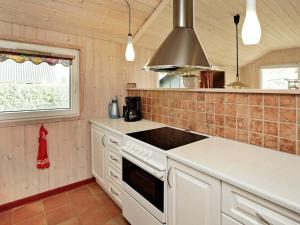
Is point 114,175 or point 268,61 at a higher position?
point 268,61

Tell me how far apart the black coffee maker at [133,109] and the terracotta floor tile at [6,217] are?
1489mm

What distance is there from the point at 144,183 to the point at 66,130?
1328 mm

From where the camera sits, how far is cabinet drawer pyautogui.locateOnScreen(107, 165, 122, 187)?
71.2 inches

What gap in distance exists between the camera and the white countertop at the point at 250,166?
751mm

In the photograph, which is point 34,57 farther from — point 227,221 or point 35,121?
point 227,221

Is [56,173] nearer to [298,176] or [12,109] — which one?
[12,109]

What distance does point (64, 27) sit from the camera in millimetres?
2115

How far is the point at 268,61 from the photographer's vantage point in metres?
4.21

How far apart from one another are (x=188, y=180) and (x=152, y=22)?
1.98 m

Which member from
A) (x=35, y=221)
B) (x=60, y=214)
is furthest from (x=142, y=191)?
(x=35, y=221)

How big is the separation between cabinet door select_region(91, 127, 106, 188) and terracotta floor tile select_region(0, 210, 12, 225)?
0.88 m

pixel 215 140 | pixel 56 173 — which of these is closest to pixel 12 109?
pixel 56 173

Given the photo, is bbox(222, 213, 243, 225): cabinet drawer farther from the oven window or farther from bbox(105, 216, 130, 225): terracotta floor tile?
bbox(105, 216, 130, 225): terracotta floor tile

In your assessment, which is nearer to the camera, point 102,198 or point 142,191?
point 142,191
